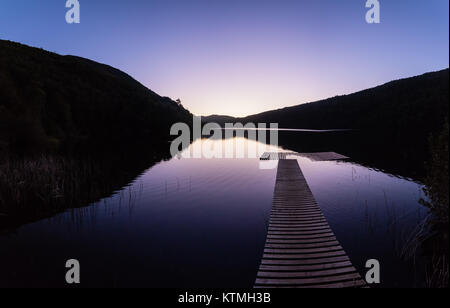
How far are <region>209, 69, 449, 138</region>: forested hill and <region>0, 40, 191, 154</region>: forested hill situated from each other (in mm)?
56174

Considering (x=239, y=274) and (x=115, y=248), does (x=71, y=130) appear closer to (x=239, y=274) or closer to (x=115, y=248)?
(x=115, y=248)

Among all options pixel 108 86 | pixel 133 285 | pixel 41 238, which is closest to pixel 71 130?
pixel 108 86

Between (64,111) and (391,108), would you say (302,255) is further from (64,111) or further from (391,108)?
(391,108)

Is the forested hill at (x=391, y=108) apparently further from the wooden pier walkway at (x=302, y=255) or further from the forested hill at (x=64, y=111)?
the forested hill at (x=64, y=111)

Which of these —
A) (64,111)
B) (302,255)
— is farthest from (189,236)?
(64,111)

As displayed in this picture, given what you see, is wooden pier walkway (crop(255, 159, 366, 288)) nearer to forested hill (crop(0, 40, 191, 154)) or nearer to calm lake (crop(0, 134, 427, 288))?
calm lake (crop(0, 134, 427, 288))

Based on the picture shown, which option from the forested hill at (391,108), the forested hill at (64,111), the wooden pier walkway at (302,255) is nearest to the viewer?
the wooden pier walkway at (302,255)

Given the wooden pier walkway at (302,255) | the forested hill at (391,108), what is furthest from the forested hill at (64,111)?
the forested hill at (391,108)

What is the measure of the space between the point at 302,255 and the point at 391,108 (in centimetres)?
11931

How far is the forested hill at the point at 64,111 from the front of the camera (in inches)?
1258

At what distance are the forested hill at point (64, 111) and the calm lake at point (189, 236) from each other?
60.6 feet

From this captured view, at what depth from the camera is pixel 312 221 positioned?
38.1ft

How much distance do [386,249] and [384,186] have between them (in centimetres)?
1320
